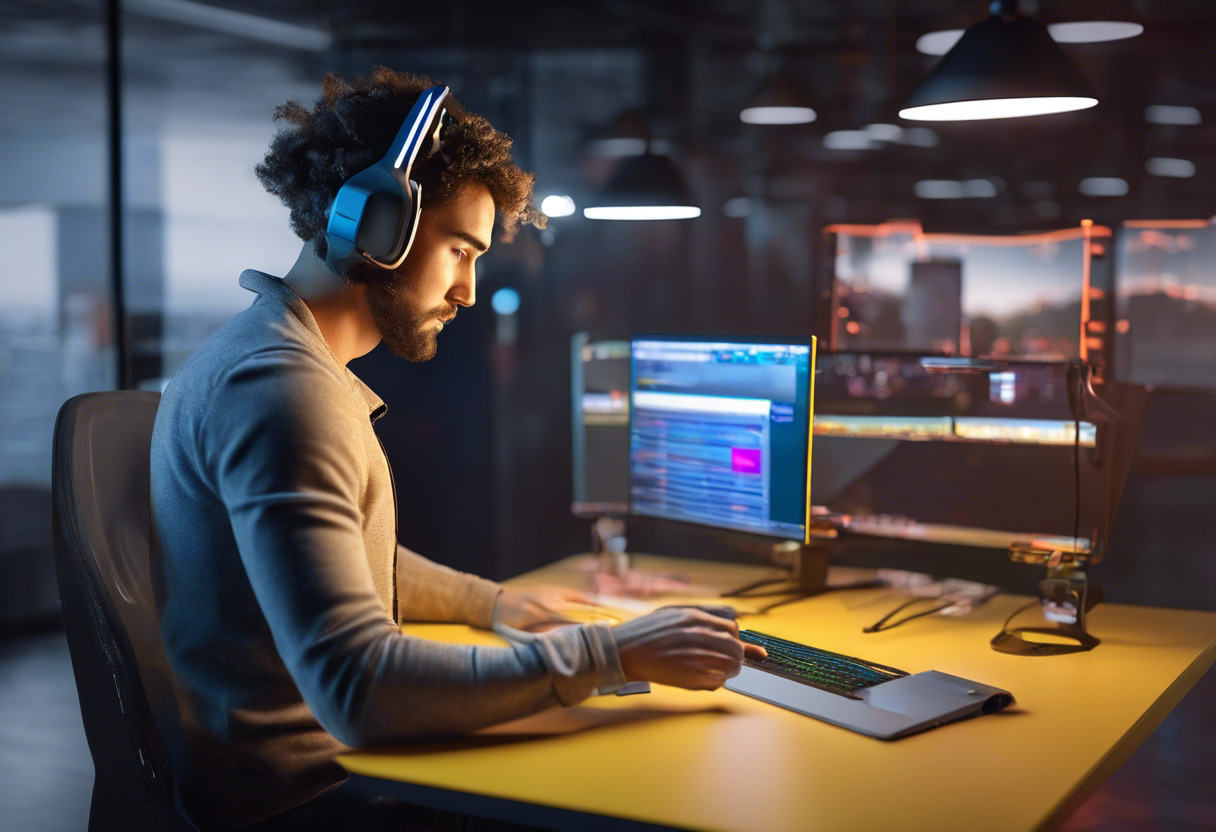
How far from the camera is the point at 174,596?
1.25m

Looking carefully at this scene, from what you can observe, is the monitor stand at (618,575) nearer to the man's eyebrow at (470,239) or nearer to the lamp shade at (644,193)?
the man's eyebrow at (470,239)

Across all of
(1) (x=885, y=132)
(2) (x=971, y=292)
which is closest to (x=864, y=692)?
(2) (x=971, y=292)

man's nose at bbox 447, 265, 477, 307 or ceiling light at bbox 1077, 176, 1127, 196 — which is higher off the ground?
ceiling light at bbox 1077, 176, 1127, 196

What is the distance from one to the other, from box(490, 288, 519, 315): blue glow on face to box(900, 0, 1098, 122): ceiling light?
104 inches

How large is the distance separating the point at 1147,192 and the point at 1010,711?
6.16m

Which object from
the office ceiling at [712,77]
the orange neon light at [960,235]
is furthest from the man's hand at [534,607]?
the office ceiling at [712,77]

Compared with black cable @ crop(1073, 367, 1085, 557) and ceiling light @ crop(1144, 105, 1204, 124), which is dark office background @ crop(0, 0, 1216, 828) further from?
black cable @ crop(1073, 367, 1085, 557)

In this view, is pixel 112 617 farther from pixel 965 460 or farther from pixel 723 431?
pixel 965 460

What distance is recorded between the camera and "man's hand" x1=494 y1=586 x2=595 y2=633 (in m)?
1.67

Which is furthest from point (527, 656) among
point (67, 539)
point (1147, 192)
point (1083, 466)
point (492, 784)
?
point (1147, 192)

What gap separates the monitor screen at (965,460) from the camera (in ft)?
6.08

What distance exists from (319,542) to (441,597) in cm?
66

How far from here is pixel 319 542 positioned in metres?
1.07

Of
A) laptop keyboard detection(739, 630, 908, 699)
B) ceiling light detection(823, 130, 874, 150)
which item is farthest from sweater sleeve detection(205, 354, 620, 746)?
ceiling light detection(823, 130, 874, 150)
